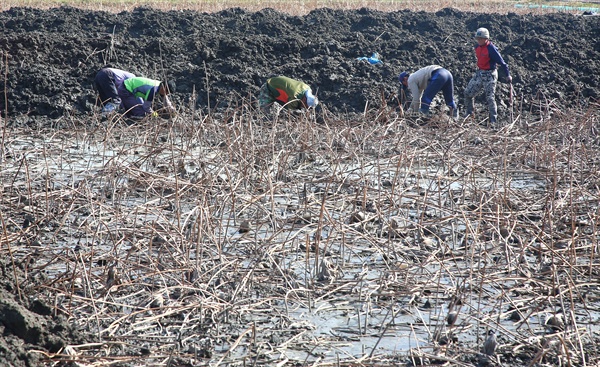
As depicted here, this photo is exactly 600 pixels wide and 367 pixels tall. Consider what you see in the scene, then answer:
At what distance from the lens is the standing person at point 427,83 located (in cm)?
1002

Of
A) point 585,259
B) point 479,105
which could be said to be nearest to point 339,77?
point 479,105

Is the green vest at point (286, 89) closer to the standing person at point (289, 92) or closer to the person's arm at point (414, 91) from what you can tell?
the standing person at point (289, 92)

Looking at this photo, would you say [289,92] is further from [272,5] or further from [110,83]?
[272,5]

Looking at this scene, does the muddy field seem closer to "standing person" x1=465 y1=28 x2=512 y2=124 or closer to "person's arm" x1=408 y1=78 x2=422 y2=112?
"standing person" x1=465 y1=28 x2=512 y2=124

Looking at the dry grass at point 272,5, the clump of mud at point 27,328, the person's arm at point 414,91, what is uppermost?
the clump of mud at point 27,328

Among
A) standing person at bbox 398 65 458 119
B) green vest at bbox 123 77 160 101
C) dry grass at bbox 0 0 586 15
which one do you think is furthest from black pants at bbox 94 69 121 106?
dry grass at bbox 0 0 586 15

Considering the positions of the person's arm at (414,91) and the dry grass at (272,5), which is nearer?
the person's arm at (414,91)

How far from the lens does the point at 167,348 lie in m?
3.33

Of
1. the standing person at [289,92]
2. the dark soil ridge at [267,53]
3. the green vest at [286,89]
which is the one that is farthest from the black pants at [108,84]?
the green vest at [286,89]

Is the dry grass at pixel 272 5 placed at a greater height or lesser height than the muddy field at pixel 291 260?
greater

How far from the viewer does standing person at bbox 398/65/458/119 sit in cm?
1002

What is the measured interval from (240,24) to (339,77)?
4285 mm

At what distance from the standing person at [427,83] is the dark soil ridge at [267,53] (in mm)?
943

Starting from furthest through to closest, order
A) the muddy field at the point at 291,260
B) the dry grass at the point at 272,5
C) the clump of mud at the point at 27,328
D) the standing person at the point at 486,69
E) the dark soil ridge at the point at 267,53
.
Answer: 1. the dry grass at the point at 272,5
2. the dark soil ridge at the point at 267,53
3. the standing person at the point at 486,69
4. the muddy field at the point at 291,260
5. the clump of mud at the point at 27,328
